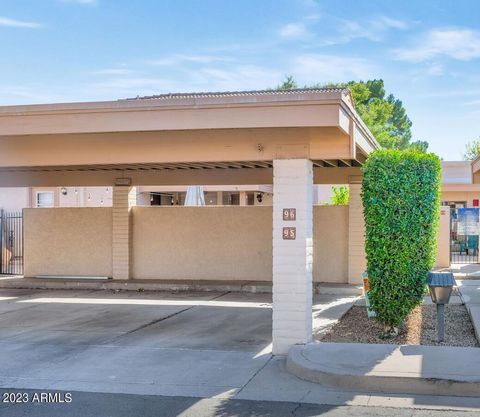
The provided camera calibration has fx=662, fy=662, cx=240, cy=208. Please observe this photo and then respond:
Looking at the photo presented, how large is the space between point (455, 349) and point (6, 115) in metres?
7.00

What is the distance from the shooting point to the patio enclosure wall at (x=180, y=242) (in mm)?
17531

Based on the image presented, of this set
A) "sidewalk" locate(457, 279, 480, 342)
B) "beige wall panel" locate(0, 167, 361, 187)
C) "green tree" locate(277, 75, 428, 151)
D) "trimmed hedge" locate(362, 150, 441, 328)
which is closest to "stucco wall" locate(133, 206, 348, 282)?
"beige wall panel" locate(0, 167, 361, 187)

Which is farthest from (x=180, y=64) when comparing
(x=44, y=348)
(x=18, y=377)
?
(x=18, y=377)

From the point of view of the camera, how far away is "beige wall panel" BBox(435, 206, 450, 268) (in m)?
20.2

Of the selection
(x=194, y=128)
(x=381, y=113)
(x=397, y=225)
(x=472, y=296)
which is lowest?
(x=472, y=296)

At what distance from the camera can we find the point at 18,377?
809 centimetres

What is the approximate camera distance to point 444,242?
20.3 meters

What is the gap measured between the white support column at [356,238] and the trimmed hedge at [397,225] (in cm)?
713

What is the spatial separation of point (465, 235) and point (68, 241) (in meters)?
13.5

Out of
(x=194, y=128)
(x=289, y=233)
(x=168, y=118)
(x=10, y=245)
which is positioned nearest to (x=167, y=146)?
(x=168, y=118)

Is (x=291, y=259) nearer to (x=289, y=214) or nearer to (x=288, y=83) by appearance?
(x=289, y=214)

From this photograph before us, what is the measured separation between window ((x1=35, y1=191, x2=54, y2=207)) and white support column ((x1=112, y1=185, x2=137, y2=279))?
13.1m

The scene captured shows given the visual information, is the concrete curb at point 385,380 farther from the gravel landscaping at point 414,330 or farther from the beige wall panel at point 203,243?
the beige wall panel at point 203,243

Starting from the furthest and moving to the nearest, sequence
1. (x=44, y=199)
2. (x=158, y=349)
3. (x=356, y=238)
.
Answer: (x=44, y=199) < (x=356, y=238) < (x=158, y=349)
